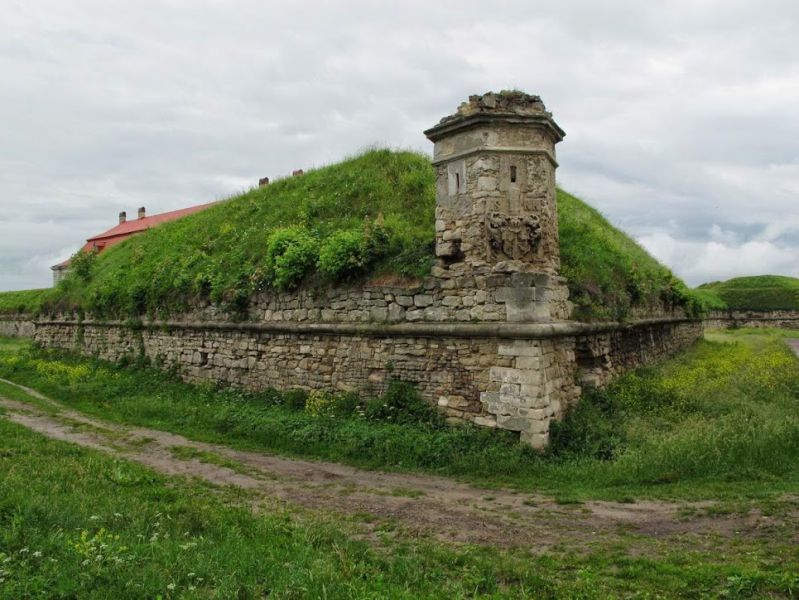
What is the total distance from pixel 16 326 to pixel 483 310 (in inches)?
1412

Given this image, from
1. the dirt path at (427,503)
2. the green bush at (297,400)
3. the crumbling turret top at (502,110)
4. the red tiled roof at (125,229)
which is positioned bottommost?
the dirt path at (427,503)

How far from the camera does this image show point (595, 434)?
344 inches

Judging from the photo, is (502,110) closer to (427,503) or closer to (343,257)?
(343,257)

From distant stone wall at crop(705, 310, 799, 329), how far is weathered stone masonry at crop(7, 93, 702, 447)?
3041 cm

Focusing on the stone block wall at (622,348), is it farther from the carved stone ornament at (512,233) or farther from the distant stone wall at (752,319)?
the distant stone wall at (752,319)

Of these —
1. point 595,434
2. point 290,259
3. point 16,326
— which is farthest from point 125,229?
point 595,434

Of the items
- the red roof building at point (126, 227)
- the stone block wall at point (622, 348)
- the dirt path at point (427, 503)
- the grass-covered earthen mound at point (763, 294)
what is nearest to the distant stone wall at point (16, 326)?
the red roof building at point (126, 227)

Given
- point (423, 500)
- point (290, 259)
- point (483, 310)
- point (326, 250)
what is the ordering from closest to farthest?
point (423, 500)
point (483, 310)
point (326, 250)
point (290, 259)

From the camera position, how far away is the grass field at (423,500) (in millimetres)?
4148

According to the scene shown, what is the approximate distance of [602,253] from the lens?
13.1 meters

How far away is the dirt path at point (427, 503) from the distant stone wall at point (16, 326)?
28.6 m

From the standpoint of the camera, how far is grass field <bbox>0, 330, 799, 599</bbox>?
4148 mm

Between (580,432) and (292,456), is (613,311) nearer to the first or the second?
(580,432)

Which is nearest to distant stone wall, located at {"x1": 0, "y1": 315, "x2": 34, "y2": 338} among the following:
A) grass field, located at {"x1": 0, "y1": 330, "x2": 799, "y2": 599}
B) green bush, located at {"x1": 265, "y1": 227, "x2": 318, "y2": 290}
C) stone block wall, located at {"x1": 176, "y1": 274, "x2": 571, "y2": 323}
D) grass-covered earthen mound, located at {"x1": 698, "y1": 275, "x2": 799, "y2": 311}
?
grass field, located at {"x1": 0, "y1": 330, "x2": 799, "y2": 599}
